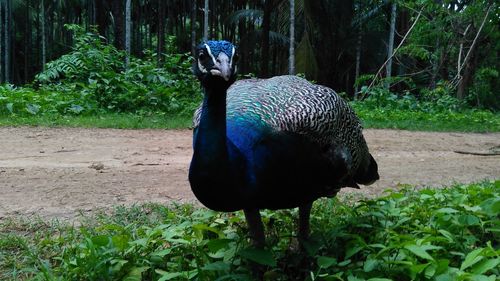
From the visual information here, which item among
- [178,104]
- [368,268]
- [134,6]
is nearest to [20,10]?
[134,6]

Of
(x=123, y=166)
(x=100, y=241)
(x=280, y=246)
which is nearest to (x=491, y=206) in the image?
(x=280, y=246)

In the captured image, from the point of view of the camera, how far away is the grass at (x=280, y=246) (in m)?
2.50

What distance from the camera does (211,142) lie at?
2.28m

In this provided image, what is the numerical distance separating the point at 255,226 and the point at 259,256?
30 cm

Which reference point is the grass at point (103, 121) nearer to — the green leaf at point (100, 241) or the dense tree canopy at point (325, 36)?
the dense tree canopy at point (325, 36)

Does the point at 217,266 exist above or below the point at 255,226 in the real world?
below

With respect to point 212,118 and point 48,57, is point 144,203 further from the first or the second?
point 48,57

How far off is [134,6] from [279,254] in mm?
30362

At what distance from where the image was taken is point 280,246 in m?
3.11

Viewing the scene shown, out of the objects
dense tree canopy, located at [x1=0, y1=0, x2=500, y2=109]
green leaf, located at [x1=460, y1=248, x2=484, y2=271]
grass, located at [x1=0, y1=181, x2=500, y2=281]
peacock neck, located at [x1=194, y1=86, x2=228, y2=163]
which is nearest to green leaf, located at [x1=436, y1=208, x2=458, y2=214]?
grass, located at [x1=0, y1=181, x2=500, y2=281]

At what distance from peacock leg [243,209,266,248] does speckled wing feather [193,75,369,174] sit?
506mm

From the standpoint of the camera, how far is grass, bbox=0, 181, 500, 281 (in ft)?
8.21

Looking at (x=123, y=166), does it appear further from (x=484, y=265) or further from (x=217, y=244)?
(x=484, y=265)

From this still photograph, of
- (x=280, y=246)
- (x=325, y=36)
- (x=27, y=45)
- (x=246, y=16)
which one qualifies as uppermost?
(x=246, y=16)
